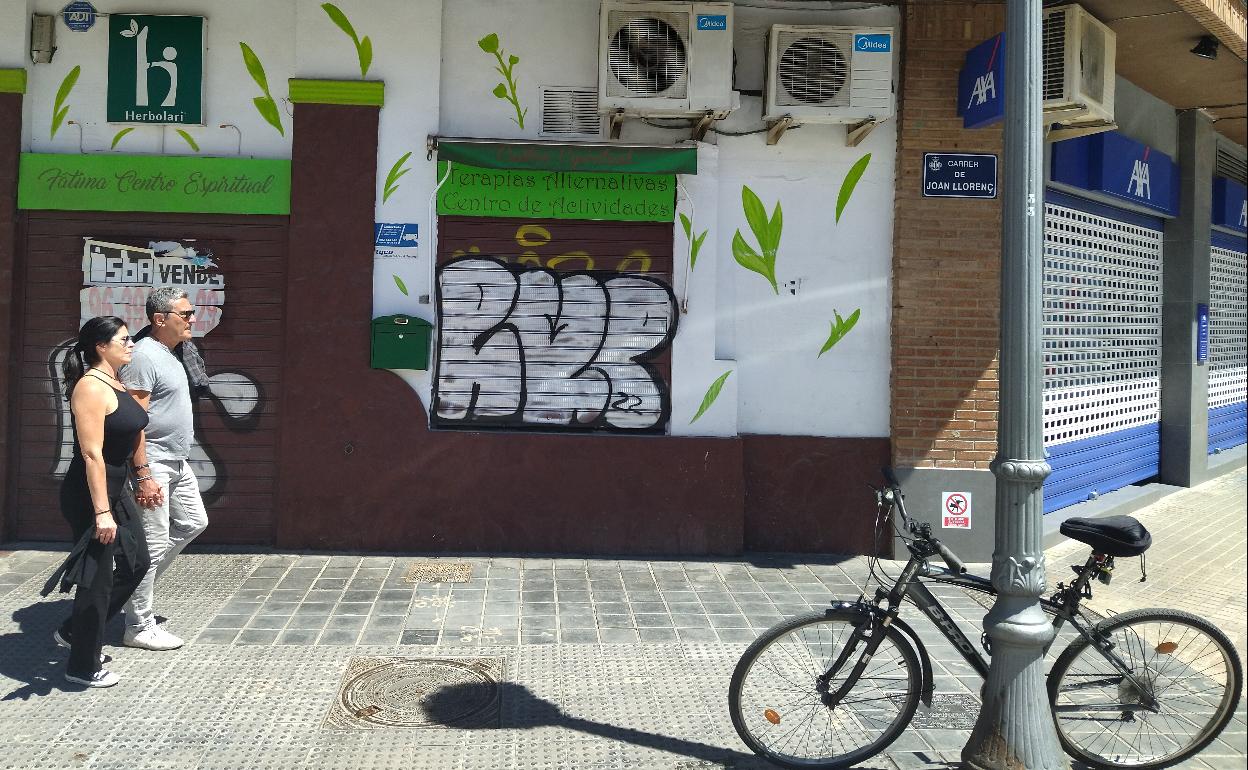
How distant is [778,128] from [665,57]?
1.04 meters

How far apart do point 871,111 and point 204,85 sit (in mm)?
5171

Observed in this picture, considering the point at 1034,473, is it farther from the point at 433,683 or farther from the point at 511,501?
the point at 511,501

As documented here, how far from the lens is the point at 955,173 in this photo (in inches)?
291

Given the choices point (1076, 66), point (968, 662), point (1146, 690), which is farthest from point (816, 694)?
point (1076, 66)

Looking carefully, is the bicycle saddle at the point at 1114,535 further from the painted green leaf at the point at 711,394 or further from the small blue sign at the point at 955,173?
the small blue sign at the point at 955,173

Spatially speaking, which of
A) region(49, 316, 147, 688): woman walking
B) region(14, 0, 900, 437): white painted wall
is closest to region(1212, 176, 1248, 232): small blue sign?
region(14, 0, 900, 437): white painted wall

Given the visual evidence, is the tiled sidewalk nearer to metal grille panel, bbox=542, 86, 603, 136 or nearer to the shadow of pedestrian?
the shadow of pedestrian

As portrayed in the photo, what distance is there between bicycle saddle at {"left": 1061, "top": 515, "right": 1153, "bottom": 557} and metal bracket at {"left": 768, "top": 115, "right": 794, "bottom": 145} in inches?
161

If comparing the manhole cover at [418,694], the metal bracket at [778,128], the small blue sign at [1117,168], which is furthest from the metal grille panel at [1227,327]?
the manhole cover at [418,694]

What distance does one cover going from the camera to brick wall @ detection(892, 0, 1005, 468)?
24.2 ft

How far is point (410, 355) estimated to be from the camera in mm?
7281

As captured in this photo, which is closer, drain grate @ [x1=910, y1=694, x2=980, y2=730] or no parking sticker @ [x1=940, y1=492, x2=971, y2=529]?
drain grate @ [x1=910, y1=694, x2=980, y2=730]

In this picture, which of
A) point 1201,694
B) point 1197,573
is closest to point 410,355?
point 1201,694

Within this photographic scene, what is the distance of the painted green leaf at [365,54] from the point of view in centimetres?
731
